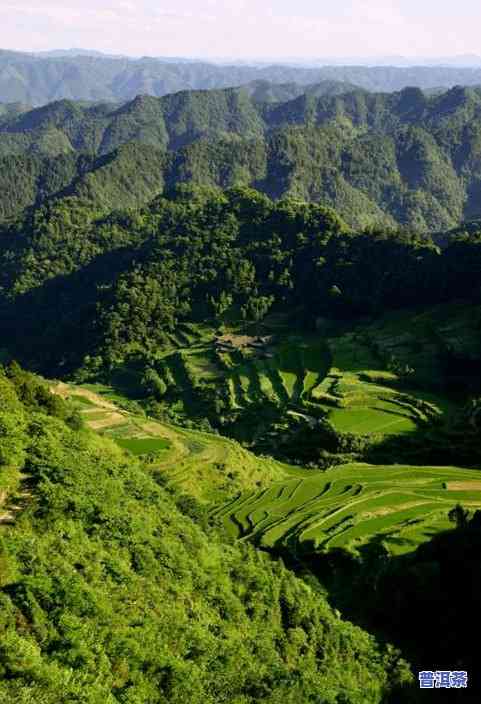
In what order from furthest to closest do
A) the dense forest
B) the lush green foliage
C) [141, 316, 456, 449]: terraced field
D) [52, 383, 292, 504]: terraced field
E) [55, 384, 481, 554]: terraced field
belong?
[141, 316, 456, 449]: terraced field, [52, 383, 292, 504]: terraced field, [55, 384, 481, 554]: terraced field, the dense forest, the lush green foliage

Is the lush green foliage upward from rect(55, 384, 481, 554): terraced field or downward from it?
upward

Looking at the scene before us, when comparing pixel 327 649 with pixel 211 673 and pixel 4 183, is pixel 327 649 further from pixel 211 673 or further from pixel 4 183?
pixel 4 183

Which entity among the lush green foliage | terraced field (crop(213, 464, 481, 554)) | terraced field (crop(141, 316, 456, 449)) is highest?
the lush green foliage

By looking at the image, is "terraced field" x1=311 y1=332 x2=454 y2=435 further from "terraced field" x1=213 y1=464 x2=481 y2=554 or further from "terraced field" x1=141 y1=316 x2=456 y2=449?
"terraced field" x1=213 y1=464 x2=481 y2=554

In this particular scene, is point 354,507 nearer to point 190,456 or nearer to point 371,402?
point 190,456

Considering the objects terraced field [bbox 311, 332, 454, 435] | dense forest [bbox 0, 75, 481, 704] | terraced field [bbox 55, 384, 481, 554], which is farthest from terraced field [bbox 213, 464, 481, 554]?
terraced field [bbox 311, 332, 454, 435]

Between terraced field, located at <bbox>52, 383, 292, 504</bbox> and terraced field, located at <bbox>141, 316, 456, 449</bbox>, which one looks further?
terraced field, located at <bbox>141, 316, 456, 449</bbox>

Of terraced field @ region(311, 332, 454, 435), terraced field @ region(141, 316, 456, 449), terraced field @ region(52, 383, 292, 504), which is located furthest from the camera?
terraced field @ region(141, 316, 456, 449)
